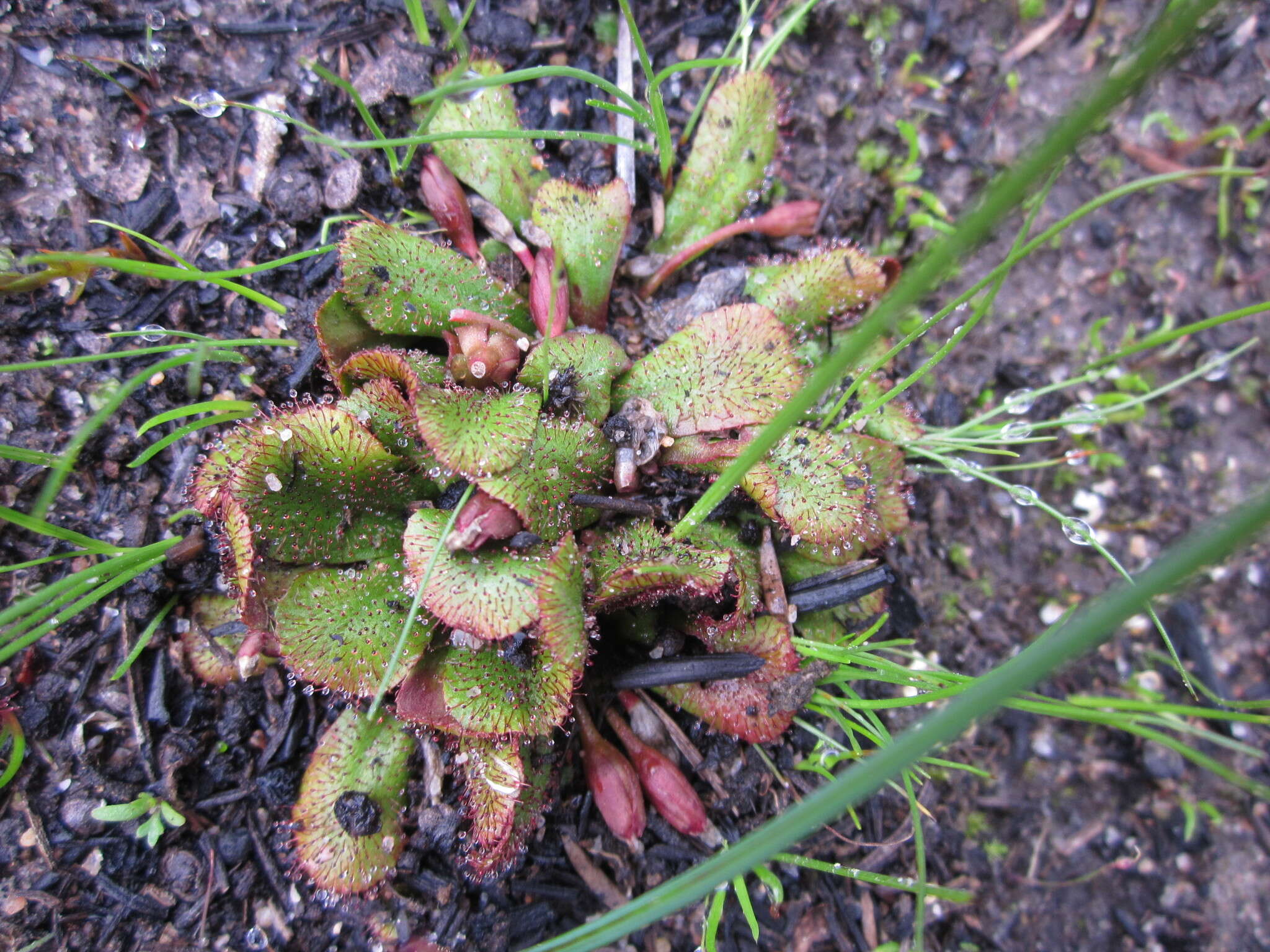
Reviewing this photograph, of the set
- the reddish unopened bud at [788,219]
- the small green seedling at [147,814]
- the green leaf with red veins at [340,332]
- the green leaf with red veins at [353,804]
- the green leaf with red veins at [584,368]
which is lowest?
the small green seedling at [147,814]

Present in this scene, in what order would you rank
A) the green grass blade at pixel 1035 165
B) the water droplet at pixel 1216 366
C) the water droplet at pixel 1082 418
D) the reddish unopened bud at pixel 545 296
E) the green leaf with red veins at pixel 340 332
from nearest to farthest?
the green grass blade at pixel 1035 165, the green leaf with red veins at pixel 340 332, the reddish unopened bud at pixel 545 296, the water droplet at pixel 1082 418, the water droplet at pixel 1216 366

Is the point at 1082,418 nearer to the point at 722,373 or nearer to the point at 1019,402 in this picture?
the point at 1019,402

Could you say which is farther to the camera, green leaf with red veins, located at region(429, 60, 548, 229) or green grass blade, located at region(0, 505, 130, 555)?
green leaf with red veins, located at region(429, 60, 548, 229)

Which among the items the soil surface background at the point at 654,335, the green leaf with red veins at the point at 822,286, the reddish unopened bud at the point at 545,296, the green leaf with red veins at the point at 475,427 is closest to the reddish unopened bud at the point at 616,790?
the soil surface background at the point at 654,335

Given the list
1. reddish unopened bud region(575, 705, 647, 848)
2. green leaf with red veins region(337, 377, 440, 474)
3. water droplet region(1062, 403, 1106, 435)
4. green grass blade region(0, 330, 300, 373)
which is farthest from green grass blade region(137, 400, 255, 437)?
water droplet region(1062, 403, 1106, 435)

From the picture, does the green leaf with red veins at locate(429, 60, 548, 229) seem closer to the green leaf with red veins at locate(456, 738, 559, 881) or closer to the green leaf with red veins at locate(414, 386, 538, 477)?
Result: the green leaf with red veins at locate(414, 386, 538, 477)

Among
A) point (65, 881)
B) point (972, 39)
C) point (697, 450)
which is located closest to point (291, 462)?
point (697, 450)

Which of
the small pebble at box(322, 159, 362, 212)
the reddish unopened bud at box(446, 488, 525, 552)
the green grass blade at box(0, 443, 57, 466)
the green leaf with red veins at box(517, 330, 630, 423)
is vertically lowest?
the green grass blade at box(0, 443, 57, 466)

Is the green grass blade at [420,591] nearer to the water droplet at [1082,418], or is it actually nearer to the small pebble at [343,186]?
the small pebble at [343,186]
